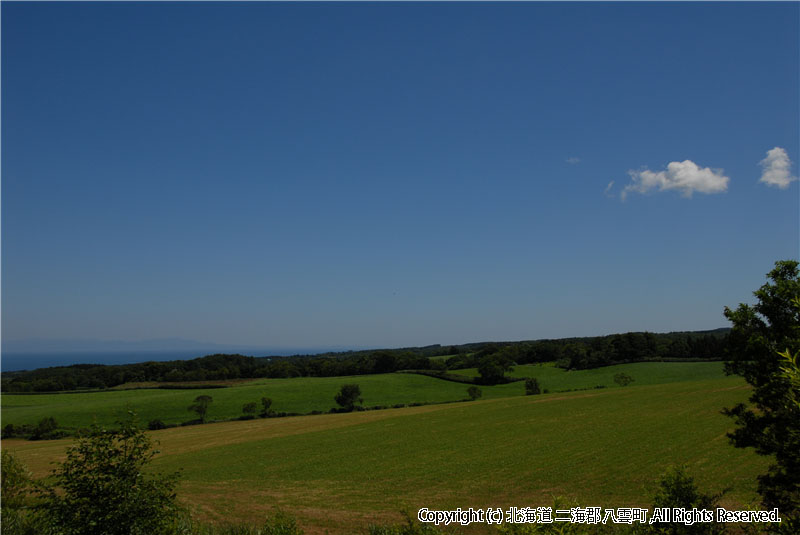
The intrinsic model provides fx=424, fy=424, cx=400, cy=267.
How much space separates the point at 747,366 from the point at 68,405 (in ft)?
389

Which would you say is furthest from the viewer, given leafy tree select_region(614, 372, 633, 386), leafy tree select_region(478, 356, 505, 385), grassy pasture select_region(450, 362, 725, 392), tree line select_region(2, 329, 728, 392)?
tree line select_region(2, 329, 728, 392)

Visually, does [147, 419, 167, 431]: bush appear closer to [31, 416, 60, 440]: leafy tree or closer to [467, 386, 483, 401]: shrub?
[31, 416, 60, 440]: leafy tree

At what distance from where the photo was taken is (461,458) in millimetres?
42250

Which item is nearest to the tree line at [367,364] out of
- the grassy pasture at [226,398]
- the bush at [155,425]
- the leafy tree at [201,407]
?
the grassy pasture at [226,398]

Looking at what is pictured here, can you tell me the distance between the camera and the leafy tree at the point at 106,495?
450 inches

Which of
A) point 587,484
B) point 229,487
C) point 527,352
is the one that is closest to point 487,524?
point 587,484

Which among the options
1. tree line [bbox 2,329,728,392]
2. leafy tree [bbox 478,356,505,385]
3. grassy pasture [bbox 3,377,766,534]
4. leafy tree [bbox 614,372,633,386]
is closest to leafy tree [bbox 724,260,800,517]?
grassy pasture [bbox 3,377,766,534]

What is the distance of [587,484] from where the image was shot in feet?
100

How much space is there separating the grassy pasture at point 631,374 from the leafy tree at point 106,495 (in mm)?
98724

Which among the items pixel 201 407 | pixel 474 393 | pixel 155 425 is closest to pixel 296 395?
pixel 201 407

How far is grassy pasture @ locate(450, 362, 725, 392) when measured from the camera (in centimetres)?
9606

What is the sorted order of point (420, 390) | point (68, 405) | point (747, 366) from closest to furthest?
point (747, 366), point (68, 405), point (420, 390)

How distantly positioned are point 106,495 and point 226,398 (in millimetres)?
95731

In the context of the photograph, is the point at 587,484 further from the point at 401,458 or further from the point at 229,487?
the point at 229,487
